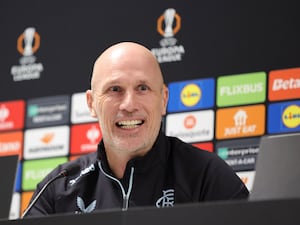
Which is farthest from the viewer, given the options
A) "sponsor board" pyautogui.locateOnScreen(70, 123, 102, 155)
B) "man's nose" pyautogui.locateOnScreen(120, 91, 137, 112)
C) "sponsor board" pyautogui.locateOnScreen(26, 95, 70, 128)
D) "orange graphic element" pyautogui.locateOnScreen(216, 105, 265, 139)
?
"sponsor board" pyautogui.locateOnScreen(26, 95, 70, 128)

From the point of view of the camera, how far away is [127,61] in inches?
122

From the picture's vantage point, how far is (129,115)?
3047 mm

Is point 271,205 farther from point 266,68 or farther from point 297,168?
point 266,68

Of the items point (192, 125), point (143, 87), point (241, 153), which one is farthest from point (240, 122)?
point (143, 87)

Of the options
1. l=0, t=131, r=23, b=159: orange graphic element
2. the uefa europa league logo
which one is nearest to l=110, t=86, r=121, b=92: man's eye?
l=0, t=131, r=23, b=159: orange graphic element

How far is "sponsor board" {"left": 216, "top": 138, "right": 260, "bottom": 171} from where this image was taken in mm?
4082

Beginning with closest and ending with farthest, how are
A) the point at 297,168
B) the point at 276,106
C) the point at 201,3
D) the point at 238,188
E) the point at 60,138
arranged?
the point at 297,168 < the point at 238,188 < the point at 276,106 < the point at 201,3 < the point at 60,138

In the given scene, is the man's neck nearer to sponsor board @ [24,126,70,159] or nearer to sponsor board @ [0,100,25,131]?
sponsor board @ [24,126,70,159]

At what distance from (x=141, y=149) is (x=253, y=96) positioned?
1.22 m

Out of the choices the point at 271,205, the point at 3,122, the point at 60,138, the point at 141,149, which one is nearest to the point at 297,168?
the point at 271,205

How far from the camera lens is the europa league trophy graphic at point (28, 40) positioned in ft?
16.0

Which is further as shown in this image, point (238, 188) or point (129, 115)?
point (129, 115)

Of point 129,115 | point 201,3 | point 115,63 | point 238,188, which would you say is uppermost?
point 201,3

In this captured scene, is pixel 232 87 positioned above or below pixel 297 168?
above
